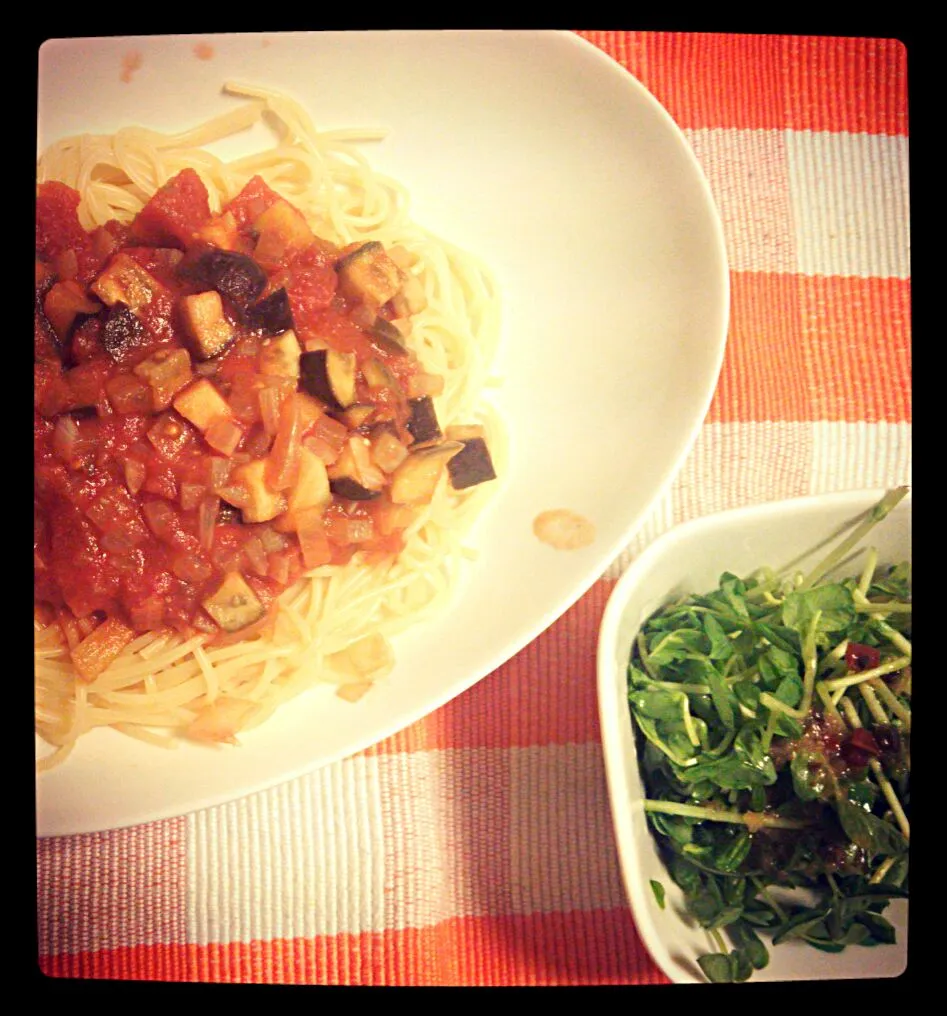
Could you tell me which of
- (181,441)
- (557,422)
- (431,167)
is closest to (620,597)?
(557,422)

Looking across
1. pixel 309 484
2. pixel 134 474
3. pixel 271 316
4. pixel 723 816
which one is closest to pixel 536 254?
pixel 271 316

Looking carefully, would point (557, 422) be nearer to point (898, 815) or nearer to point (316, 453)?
point (316, 453)

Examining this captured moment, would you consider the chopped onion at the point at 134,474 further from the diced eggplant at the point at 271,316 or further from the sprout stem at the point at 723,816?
the sprout stem at the point at 723,816

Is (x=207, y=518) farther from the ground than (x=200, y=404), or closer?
closer

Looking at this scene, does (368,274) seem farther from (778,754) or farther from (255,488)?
(778,754)

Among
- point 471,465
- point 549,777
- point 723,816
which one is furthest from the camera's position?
point 471,465
